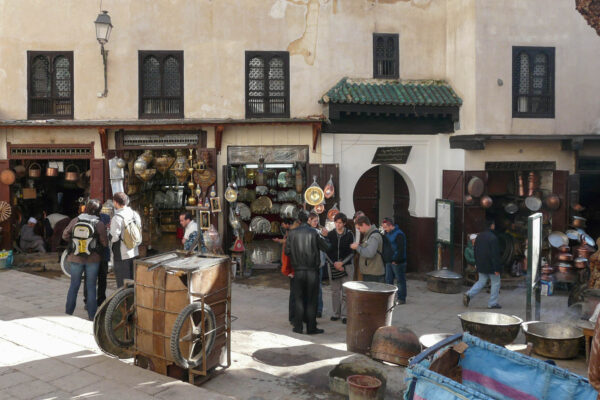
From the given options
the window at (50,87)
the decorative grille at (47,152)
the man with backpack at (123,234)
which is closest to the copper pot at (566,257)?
the man with backpack at (123,234)

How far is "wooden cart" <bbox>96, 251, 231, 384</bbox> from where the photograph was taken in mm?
6293

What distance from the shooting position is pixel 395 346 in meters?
7.15

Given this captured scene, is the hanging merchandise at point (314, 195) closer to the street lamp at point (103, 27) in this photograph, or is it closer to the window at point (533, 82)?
the window at point (533, 82)

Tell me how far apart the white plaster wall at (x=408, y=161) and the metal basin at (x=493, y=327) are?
Answer: 242 inches

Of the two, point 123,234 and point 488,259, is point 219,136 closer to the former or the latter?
point 123,234

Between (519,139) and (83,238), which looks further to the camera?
(519,139)

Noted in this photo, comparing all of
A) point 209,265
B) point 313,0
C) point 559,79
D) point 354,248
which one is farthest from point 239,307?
point 559,79

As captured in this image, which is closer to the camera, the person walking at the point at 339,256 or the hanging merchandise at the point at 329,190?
the person walking at the point at 339,256

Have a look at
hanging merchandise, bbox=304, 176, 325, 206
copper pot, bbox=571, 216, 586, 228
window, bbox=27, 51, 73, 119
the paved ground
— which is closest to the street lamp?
window, bbox=27, 51, 73, 119

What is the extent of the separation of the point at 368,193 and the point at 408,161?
1580mm

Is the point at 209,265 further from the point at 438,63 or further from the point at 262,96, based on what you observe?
the point at 438,63

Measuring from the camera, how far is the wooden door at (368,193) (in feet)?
50.2

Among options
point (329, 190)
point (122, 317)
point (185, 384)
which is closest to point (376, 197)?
point (329, 190)

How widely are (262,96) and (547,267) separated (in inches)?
307
